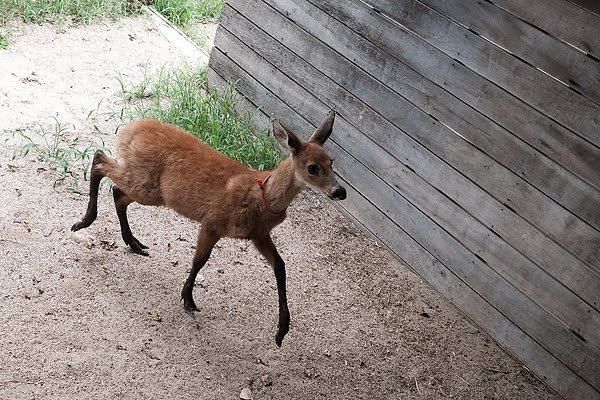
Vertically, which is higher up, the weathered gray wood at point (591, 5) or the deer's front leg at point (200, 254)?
the weathered gray wood at point (591, 5)

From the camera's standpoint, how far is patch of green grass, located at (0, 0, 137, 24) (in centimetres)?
829

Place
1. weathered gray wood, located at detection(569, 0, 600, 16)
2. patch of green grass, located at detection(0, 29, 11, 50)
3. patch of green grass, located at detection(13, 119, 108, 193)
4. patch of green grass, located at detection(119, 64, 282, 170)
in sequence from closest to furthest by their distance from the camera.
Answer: weathered gray wood, located at detection(569, 0, 600, 16) → patch of green grass, located at detection(13, 119, 108, 193) → patch of green grass, located at detection(119, 64, 282, 170) → patch of green grass, located at detection(0, 29, 11, 50)

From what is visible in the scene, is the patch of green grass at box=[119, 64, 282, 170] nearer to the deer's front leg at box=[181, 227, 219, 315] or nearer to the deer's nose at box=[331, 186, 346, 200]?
the deer's front leg at box=[181, 227, 219, 315]

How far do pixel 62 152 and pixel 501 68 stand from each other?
3.25 m

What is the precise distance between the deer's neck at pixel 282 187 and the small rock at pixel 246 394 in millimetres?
974

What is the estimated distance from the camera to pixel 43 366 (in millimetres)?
4094

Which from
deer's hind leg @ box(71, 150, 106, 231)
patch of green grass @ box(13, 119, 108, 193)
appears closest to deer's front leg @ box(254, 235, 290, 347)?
deer's hind leg @ box(71, 150, 106, 231)

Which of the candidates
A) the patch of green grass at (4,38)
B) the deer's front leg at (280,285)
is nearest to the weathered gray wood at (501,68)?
the deer's front leg at (280,285)

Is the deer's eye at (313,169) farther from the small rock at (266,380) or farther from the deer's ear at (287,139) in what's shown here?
the small rock at (266,380)

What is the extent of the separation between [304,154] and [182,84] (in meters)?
3.22

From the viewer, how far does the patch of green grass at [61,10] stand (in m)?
8.29

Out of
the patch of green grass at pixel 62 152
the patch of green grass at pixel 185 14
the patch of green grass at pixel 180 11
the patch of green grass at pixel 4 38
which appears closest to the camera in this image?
the patch of green grass at pixel 62 152

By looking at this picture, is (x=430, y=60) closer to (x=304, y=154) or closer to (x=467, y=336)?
(x=304, y=154)

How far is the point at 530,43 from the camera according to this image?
179 inches
